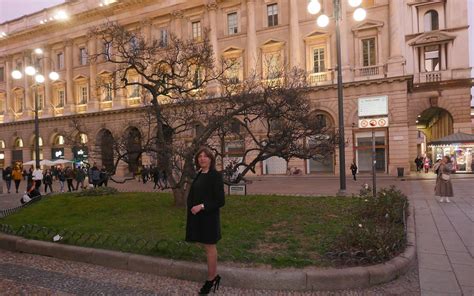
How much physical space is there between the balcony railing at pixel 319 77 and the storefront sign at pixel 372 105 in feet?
12.1

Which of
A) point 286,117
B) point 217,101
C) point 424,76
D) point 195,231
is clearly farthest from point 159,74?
point 424,76

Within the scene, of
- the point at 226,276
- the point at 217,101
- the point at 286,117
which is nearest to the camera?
the point at 226,276

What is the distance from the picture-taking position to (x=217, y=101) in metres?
11.8

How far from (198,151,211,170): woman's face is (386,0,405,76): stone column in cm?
2839

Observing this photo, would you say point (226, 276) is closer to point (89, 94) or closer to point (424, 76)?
point (424, 76)

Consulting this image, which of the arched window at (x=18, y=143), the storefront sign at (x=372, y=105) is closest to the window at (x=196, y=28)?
the storefront sign at (x=372, y=105)

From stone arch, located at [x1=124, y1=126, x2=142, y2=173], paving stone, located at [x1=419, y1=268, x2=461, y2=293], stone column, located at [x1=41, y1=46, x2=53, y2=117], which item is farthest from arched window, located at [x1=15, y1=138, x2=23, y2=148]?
paving stone, located at [x1=419, y1=268, x2=461, y2=293]

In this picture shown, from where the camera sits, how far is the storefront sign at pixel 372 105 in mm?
29375

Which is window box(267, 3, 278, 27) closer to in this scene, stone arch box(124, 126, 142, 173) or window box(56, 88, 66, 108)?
stone arch box(124, 126, 142, 173)

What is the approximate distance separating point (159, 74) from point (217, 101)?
7.37 feet

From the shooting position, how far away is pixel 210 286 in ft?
16.3

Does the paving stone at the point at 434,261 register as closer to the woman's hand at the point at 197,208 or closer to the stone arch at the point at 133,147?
the woman's hand at the point at 197,208

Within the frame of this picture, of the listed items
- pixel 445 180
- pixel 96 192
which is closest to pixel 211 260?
pixel 445 180

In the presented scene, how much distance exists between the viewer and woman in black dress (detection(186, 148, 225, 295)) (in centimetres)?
488
